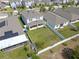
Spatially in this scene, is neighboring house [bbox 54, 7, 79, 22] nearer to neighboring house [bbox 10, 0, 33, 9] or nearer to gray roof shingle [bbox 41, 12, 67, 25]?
gray roof shingle [bbox 41, 12, 67, 25]

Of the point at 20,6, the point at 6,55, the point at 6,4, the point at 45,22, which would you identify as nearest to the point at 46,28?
the point at 45,22

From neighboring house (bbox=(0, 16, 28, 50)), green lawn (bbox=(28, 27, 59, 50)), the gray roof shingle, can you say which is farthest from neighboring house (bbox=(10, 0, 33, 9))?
neighboring house (bbox=(0, 16, 28, 50))

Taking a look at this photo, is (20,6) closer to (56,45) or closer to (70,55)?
(56,45)

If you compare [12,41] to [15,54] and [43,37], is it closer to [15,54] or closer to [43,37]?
[15,54]

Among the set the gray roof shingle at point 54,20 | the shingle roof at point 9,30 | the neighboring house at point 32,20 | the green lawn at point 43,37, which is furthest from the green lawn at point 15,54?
the gray roof shingle at point 54,20

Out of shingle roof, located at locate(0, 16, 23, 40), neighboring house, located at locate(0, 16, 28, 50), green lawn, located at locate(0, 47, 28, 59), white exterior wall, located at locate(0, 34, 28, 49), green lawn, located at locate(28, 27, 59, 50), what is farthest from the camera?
green lawn, located at locate(28, 27, 59, 50)

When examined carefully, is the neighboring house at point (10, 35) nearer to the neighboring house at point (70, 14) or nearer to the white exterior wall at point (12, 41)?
the white exterior wall at point (12, 41)

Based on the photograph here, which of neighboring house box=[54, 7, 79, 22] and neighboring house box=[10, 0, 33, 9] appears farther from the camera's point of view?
neighboring house box=[10, 0, 33, 9]

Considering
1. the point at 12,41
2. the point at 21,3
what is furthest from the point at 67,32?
Result: the point at 21,3
